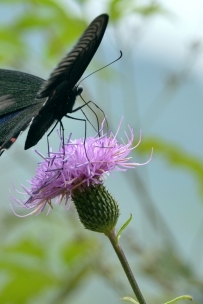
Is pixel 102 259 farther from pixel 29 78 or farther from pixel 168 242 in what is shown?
pixel 29 78

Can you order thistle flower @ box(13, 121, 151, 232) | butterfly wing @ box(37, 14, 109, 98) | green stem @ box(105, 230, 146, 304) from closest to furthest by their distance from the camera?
green stem @ box(105, 230, 146, 304) < butterfly wing @ box(37, 14, 109, 98) < thistle flower @ box(13, 121, 151, 232)

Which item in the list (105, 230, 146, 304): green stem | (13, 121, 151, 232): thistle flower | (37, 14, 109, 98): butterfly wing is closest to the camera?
(105, 230, 146, 304): green stem

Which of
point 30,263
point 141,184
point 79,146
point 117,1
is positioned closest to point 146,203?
point 141,184

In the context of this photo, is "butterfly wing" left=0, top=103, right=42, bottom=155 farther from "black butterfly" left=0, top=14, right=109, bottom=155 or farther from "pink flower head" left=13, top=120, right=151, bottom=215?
"pink flower head" left=13, top=120, right=151, bottom=215

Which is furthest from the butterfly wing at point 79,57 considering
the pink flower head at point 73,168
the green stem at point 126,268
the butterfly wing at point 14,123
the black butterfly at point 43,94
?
the green stem at point 126,268

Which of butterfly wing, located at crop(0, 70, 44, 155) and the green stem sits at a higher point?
butterfly wing, located at crop(0, 70, 44, 155)

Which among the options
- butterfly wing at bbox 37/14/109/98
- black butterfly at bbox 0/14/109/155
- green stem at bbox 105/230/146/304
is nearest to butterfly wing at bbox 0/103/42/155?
black butterfly at bbox 0/14/109/155

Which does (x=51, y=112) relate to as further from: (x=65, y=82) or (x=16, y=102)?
(x=16, y=102)
